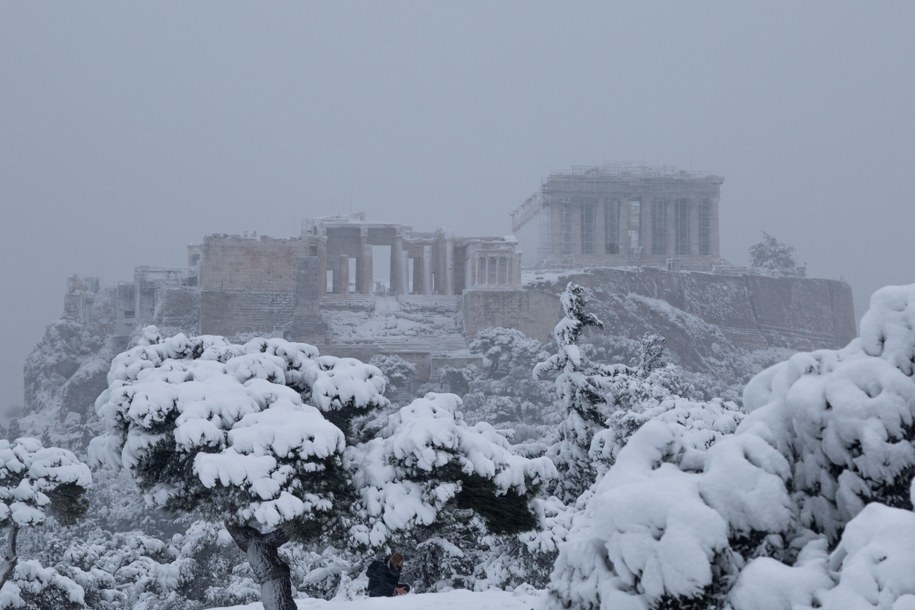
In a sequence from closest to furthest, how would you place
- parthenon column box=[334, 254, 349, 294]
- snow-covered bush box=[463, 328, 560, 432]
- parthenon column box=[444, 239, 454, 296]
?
snow-covered bush box=[463, 328, 560, 432], parthenon column box=[334, 254, 349, 294], parthenon column box=[444, 239, 454, 296]

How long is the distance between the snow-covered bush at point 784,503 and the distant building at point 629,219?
2382 inches

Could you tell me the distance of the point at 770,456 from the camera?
454 cm

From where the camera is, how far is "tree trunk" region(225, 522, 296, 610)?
886 centimetres

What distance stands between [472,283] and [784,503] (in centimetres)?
5176

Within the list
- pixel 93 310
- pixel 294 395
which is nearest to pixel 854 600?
pixel 294 395

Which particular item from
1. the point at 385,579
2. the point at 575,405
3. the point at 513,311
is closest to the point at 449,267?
the point at 513,311

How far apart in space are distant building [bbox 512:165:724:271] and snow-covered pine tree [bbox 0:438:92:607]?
54.8 m

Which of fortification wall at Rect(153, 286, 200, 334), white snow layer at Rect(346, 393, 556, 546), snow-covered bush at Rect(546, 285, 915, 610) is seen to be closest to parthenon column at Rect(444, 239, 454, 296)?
fortification wall at Rect(153, 286, 200, 334)

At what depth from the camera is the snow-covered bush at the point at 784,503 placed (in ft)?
13.2

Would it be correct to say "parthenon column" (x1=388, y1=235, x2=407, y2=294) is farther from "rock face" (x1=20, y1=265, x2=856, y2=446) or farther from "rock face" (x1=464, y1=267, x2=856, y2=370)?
"rock face" (x1=464, y1=267, x2=856, y2=370)

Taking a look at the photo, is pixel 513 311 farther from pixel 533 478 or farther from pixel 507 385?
pixel 533 478

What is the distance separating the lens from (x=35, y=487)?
423 inches

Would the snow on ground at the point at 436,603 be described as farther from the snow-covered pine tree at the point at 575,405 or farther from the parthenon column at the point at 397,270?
the parthenon column at the point at 397,270

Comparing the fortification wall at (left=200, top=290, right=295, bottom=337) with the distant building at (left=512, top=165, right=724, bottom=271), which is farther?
the distant building at (left=512, top=165, right=724, bottom=271)
